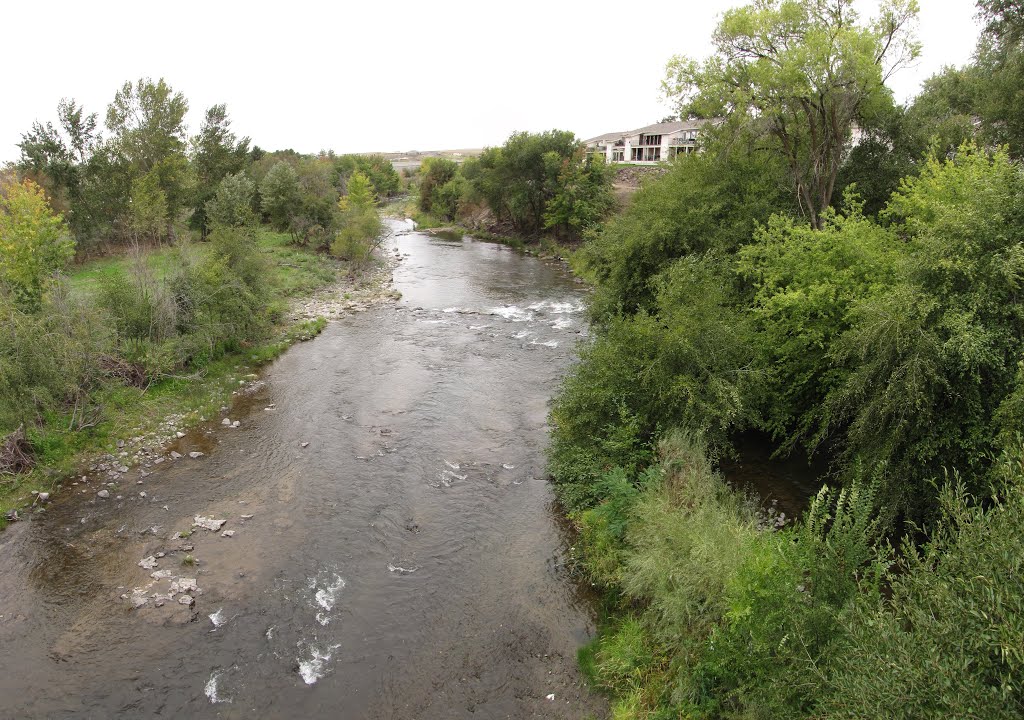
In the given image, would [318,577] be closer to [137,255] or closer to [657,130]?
[137,255]

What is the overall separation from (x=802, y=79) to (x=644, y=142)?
69.3 meters

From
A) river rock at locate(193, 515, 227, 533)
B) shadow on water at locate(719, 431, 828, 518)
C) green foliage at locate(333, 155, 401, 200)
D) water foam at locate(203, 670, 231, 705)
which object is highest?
green foliage at locate(333, 155, 401, 200)

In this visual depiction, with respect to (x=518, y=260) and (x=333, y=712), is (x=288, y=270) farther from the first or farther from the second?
(x=333, y=712)

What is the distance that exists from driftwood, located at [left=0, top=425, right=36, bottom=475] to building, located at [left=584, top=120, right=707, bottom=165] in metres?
70.7

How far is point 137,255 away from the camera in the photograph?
966 inches

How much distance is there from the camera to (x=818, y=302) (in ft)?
55.0

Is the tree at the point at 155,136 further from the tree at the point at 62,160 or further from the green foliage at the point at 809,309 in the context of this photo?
the green foliage at the point at 809,309

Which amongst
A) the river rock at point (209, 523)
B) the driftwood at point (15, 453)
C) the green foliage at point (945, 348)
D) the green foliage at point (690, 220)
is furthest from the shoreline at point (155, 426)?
the green foliage at point (945, 348)

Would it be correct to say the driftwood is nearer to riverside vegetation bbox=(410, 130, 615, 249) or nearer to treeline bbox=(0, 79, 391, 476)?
treeline bbox=(0, 79, 391, 476)

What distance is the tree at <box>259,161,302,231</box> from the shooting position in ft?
171

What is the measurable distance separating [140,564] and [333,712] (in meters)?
7.01

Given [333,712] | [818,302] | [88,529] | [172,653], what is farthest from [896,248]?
[88,529]

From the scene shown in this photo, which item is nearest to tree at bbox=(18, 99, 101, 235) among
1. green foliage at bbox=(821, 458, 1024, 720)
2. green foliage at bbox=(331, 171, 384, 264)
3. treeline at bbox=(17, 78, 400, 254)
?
treeline at bbox=(17, 78, 400, 254)

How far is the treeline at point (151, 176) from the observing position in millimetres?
40562
